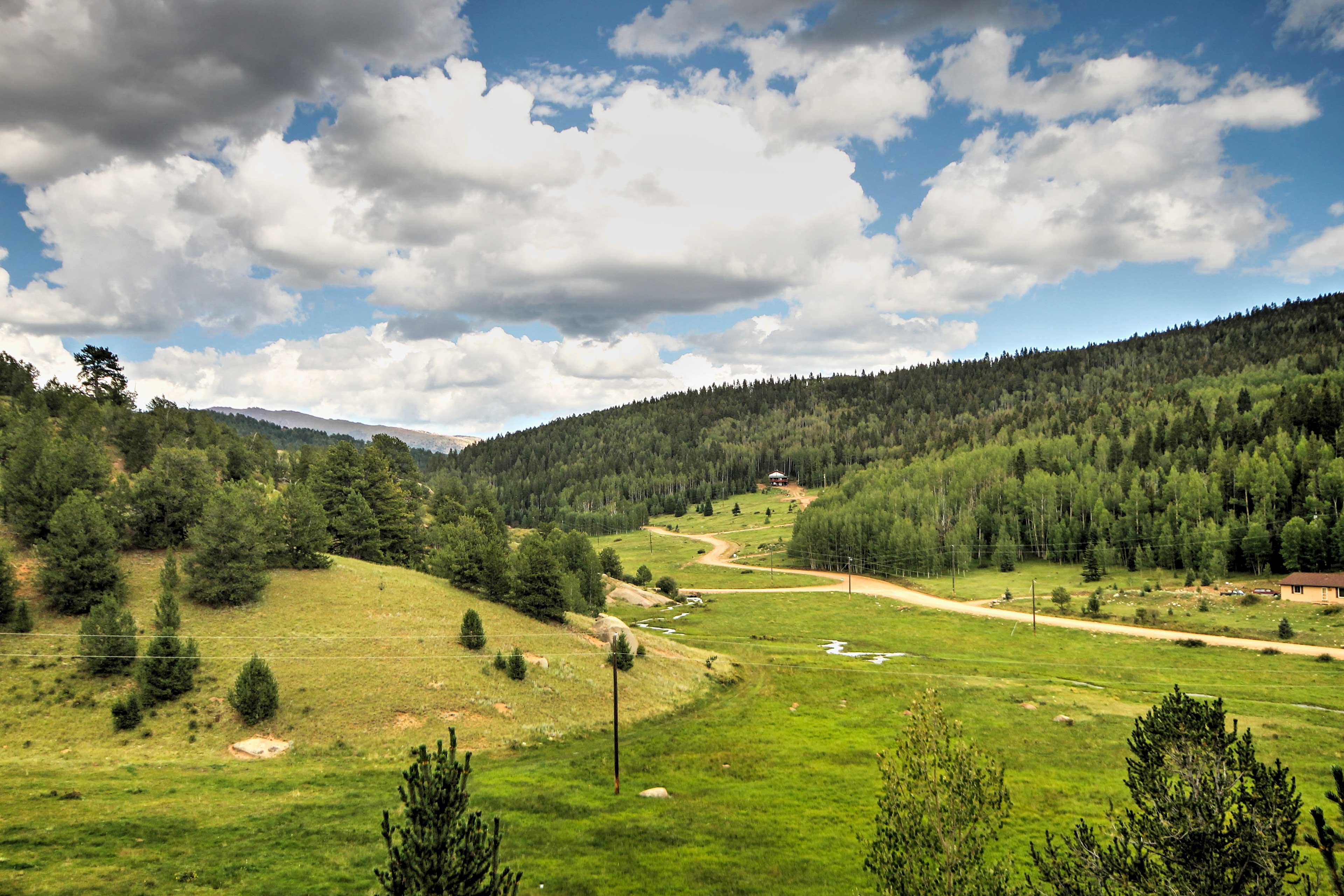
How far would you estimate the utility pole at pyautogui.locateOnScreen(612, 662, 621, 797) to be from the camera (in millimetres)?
38219

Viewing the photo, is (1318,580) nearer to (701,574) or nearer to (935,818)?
(701,574)

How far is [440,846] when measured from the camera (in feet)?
37.1

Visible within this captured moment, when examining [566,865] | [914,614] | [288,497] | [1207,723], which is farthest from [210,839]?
[914,614]

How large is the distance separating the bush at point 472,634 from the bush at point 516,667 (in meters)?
4.82

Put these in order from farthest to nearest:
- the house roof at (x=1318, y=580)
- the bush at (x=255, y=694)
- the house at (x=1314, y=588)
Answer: the house roof at (x=1318, y=580) < the house at (x=1314, y=588) < the bush at (x=255, y=694)

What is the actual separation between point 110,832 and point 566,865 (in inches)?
781

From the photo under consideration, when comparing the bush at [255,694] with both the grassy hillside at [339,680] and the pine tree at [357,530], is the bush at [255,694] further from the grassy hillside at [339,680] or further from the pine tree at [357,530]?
the pine tree at [357,530]

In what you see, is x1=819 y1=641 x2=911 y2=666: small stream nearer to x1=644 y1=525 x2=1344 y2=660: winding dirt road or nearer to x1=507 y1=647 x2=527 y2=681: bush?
x1=644 y1=525 x2=1344 y2=660: winding dirt road

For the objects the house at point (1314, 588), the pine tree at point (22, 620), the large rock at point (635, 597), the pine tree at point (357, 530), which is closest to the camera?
the pine tree at point (22, 620)

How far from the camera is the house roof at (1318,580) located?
92312 millimetres

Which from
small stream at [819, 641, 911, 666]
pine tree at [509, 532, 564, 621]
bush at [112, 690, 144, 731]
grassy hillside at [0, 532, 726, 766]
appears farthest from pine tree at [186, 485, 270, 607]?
small stream at [819, 641, 911, 666]

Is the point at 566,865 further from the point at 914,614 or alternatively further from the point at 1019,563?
the point at 1019,563

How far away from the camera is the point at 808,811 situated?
123 feet

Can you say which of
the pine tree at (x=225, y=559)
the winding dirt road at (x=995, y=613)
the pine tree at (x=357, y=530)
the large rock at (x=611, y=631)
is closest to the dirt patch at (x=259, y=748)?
the pine tree at (x=225, y=559)
